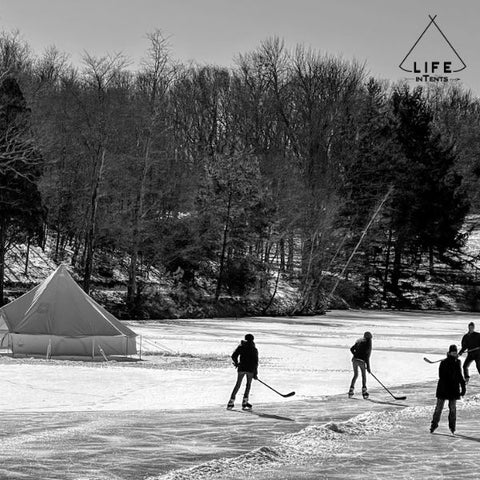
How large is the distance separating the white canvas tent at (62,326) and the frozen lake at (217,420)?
1.20 meters

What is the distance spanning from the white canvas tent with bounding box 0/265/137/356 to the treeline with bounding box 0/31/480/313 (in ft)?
34.2

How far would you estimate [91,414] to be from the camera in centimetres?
1895

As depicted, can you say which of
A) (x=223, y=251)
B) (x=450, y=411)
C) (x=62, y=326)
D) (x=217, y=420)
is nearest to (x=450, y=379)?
(x=450, y=411)

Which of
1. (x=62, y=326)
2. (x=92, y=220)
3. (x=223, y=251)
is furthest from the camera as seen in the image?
(x=223, y=251)

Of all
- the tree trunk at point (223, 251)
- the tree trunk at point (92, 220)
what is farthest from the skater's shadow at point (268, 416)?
the tree trunk at point (223, 251)

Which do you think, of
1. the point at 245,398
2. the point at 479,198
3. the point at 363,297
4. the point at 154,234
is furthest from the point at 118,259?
the point at 479,198

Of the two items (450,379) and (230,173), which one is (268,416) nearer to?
(450,379)

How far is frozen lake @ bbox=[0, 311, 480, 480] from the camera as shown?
44.8ft

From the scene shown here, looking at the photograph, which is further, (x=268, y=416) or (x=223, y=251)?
(x=223, y=251)

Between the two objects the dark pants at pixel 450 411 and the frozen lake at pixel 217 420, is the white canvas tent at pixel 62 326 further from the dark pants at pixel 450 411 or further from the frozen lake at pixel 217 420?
the dark pants at pixel 450 411

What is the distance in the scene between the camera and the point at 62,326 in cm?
3041

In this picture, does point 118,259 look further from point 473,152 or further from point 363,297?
point 473,152

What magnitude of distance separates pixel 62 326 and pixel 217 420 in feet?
43.7

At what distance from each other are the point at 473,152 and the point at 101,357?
242ft
